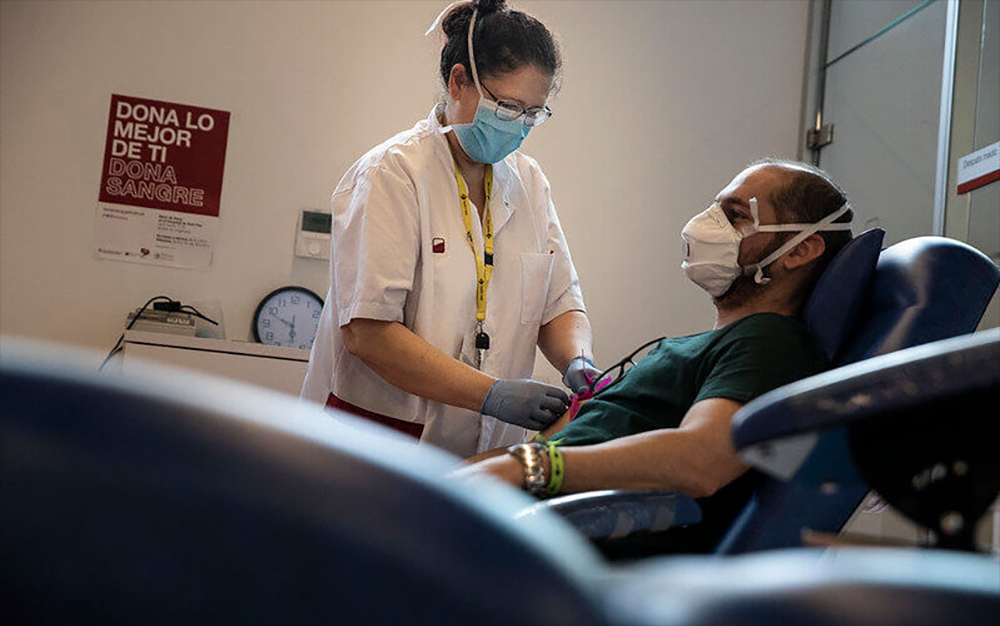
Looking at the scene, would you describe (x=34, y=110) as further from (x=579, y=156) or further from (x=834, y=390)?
(x=834, y=390)

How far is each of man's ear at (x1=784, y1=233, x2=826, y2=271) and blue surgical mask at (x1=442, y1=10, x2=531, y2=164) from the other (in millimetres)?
673

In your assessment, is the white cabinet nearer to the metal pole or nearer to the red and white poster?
the red and white poster

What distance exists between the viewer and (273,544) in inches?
8.7

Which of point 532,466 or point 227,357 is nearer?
point 532,466

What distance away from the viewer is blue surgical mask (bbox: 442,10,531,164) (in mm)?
2293

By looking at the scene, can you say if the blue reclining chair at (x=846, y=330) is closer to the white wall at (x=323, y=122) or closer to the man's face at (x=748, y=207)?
the man's face at (x=748, y=207)

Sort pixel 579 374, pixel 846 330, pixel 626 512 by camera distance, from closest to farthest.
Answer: pixel 626 512
pixel 846 330
pixel 579 374

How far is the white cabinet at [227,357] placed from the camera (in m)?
3.69

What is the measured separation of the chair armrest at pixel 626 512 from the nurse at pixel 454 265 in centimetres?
71

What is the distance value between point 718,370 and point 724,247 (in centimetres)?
37

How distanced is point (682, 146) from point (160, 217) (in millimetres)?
2162

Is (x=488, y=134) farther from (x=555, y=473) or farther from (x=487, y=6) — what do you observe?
(x=555, y=473)

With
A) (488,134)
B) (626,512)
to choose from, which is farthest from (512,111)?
(626,512)

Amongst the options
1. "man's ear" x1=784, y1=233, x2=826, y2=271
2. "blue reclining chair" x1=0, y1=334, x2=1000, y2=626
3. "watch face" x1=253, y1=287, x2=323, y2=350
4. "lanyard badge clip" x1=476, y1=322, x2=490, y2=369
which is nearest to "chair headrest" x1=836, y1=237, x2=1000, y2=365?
"man's ear" x1=784, y1=233, x2=826, y2=271
